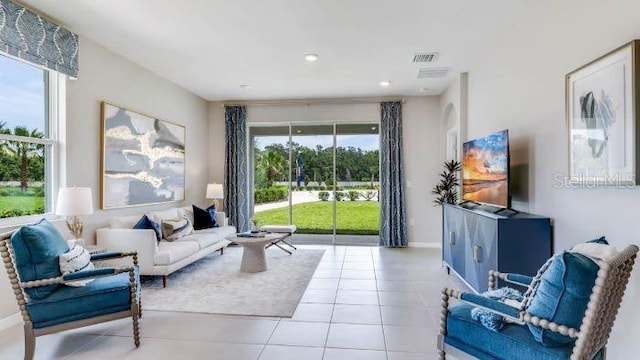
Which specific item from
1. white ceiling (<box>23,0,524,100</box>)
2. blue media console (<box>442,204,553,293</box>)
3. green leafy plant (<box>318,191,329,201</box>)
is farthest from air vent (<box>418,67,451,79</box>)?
green leafy plant (<box>318,191,329,201</box>)

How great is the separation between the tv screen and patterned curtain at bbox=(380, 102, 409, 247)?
1.96 meters

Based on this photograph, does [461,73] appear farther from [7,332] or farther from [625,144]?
[7,332]

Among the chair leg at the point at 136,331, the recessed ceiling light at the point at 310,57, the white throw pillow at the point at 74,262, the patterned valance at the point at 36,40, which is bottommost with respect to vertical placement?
the chair leg at the point at 136,331

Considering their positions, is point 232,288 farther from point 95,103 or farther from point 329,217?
point 329,217

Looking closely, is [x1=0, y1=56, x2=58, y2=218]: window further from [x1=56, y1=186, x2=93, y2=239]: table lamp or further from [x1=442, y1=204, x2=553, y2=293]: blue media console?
[x1=442, y1=204, x2=553, y2=293]: blue media console

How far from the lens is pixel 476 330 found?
1967mm

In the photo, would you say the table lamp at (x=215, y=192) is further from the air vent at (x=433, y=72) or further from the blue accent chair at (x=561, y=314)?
the blue accent chair at (x=561, y=314)

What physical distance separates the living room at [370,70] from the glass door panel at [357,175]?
1004 millimetres

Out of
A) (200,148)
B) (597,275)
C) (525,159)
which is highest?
(200,148)

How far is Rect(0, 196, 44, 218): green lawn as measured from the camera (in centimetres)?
320

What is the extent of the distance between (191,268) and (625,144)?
4916 millimetres

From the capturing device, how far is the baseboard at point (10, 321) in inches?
120

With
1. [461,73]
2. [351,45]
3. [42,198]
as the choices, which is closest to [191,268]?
[42,198]

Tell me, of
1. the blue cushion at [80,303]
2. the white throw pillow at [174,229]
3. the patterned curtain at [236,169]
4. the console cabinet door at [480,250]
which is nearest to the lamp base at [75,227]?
the blue cushion at [80,303]
